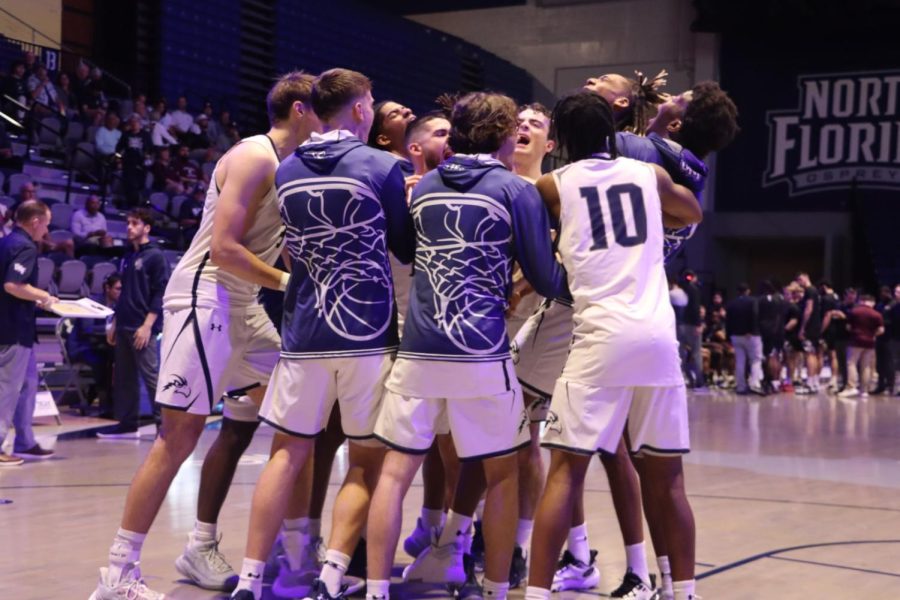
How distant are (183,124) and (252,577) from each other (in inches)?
526

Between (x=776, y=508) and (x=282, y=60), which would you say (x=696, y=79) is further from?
(x=776, y=508)

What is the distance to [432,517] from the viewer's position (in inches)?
177

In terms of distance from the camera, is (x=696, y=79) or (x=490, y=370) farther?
(x=696, y=79)

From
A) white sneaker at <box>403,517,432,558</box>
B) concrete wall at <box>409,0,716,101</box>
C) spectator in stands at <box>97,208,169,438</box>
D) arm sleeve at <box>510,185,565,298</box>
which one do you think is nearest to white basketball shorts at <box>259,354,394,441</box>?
arm sleeve at <box>510,185,565,298</box>

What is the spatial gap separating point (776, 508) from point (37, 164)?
9980mm

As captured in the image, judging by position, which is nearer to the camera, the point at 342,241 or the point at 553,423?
the point at 553,423

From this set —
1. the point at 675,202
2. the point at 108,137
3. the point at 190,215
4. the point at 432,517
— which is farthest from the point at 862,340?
the point at 675,202

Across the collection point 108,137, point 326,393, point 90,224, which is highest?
point 108,137

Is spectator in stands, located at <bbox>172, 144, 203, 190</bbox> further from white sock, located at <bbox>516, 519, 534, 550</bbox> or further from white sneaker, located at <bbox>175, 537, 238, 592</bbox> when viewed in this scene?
white sock, located at <bbox>516, 519, 534, 550</bbox>

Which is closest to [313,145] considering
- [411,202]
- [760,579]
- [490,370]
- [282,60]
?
[411,202]

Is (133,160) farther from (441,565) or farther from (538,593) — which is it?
(538,593)

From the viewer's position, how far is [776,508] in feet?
19.6

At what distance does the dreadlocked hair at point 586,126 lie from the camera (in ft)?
11.6

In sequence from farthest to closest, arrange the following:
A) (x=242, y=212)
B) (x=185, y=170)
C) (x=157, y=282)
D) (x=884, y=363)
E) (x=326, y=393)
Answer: (x=884, y=363), (x=185, y=170), (x=157, y=282), (x=242, y=212), (x=326, y=393)
